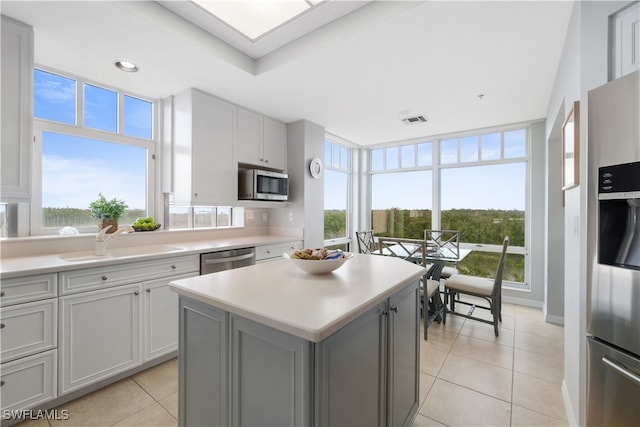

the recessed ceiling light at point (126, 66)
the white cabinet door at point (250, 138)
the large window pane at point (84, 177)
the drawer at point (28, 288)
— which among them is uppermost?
the recessed ceiling light at point (126, 66)

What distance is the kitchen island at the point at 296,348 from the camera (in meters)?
0.94

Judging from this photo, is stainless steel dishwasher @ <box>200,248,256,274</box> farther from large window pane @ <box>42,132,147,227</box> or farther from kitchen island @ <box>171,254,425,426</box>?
kitchen island @ <box>171,254,425,426</box>

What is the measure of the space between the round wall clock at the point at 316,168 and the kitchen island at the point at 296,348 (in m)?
2.55

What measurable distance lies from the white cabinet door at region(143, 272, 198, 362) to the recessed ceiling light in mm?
1857

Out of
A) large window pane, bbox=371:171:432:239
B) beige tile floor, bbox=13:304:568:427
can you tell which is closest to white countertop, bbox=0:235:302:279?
beige tile floor, bbox=13:304:568:427

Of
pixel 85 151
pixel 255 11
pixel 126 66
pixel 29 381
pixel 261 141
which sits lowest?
→ pixel 29 381

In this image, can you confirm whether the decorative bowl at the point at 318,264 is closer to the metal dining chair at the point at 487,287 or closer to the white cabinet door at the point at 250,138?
the metal dining chair at the point at 487,287

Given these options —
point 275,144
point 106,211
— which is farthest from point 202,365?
point 275,144

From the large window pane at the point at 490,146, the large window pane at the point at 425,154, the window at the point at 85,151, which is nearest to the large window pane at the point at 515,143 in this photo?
the large window pane at the point at 490,146

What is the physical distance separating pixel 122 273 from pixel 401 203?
14.1ft

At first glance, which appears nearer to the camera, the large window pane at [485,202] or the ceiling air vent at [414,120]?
the ceiling air vent at [414,120]

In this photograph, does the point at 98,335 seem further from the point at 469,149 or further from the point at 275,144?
the point at 469,149

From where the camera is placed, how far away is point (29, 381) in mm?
1692

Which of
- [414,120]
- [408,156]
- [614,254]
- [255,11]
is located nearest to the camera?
[614,254]
